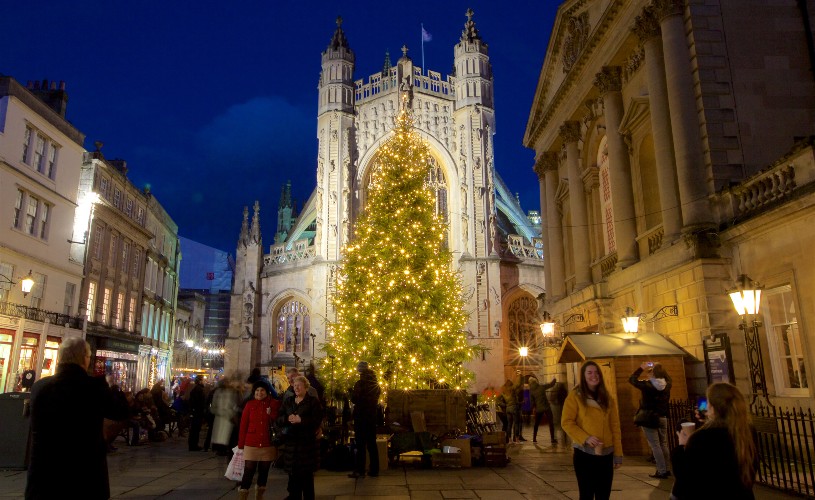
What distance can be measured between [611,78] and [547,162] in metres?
6.09

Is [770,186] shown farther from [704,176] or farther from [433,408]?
[433,408]

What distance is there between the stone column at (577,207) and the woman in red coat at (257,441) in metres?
12.8

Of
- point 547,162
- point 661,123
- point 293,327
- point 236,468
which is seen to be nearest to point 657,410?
point 236,468

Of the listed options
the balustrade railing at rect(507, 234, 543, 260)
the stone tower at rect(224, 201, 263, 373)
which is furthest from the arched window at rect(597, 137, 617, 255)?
the stone tower at rect(224, 201, 263, 373)

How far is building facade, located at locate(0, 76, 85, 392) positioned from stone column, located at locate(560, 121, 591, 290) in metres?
17.3

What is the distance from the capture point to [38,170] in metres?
21.4

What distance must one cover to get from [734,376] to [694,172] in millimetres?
3935

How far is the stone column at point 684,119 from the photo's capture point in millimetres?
11172

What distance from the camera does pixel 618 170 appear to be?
1476 cm

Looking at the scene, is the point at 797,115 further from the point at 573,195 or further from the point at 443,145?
the point at 443,145

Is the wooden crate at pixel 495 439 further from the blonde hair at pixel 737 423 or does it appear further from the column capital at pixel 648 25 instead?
the column capital at pixel 648 25

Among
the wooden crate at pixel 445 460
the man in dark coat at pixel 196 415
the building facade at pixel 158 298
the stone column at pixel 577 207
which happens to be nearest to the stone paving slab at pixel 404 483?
the wooden crate at pixel 445 460

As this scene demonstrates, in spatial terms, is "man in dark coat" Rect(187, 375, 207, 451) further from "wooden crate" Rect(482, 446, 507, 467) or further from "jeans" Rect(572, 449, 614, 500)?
"jeans" Rect(572, 449, 614, 500)

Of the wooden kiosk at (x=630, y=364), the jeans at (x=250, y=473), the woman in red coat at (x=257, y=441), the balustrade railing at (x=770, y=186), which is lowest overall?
the jeans at (x=250, y=473)
